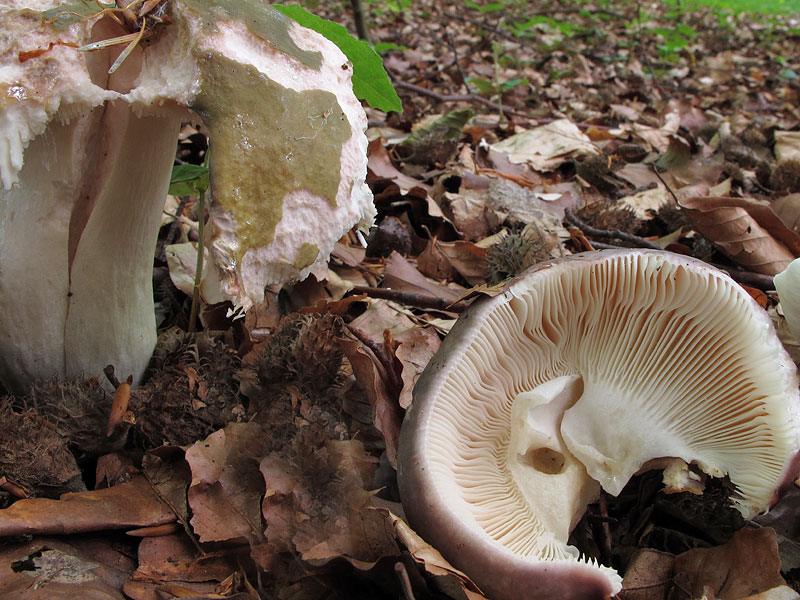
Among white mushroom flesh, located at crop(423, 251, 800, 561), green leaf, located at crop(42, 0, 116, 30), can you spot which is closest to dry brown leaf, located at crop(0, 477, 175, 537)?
white mushroom flesh, located at crop(423, 251, 800, 561)

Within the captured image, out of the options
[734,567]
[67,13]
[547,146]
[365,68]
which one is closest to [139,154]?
[67,13]

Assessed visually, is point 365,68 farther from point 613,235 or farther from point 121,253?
point 613,235

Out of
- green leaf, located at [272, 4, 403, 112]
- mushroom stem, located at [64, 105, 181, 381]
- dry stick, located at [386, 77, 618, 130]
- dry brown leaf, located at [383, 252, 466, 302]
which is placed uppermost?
green leaf, located at [272, 4, 403, 112]

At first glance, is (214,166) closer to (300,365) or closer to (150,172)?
(150,172)

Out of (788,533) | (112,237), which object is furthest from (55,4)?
(788,533)

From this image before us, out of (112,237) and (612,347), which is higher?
(112,237)

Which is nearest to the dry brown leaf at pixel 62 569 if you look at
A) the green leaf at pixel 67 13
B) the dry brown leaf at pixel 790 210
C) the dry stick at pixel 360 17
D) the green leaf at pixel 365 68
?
the green leaf at pixel 67 13

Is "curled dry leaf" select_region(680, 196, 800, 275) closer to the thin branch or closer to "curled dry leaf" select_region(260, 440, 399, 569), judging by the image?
→ the thin branch

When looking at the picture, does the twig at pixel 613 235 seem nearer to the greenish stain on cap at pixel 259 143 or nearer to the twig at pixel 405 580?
the greenish stain on cap at pixel 259 143
